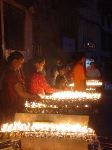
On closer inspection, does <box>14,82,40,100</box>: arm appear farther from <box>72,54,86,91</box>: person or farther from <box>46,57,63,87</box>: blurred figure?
<box>46,57,63,87</box>: blurred figure

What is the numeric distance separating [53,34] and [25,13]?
13.2 ft

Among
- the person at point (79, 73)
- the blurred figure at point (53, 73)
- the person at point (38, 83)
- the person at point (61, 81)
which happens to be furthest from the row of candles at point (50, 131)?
the blurred figure at point (53, 73)

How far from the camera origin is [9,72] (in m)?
8.20

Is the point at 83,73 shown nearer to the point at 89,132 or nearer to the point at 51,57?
the point at 51,57

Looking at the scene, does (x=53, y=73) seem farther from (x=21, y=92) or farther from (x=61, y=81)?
(x=21, y=92)

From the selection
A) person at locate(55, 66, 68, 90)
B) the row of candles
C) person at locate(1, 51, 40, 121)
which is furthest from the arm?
person at locate(55, 66, 68, 90)

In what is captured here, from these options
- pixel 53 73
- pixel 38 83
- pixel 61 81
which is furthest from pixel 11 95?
pixel 53 73

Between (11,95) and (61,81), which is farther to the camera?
(61,81)

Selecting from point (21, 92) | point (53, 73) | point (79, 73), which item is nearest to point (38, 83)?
point (21, 92)

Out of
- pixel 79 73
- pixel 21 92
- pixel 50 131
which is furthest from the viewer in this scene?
pixel 79 73

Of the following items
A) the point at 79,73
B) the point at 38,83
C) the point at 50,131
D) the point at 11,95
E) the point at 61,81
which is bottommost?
the point at 50,131

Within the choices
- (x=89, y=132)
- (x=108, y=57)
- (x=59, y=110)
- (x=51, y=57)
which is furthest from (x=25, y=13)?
(x=108, y=57)

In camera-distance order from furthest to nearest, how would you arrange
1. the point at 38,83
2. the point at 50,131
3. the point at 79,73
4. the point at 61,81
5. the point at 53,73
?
the point at 53,73 → the point at 79,73 → the point at 61,81 → the point at 38,83 → the point at 50,131

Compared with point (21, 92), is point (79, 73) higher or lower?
higher
